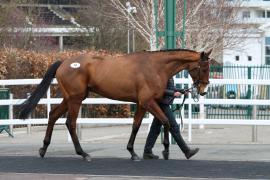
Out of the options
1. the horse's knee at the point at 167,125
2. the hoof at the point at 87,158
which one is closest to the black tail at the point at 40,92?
the hoof at the point at 87,158

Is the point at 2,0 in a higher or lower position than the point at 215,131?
higher

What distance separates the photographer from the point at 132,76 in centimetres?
1199

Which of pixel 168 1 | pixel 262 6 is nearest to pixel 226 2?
pixel 168 1

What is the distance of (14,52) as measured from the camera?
76.9 feet

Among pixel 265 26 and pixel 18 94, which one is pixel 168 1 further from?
pixel 265 26

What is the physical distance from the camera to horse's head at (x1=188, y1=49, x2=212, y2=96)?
12.0 meters

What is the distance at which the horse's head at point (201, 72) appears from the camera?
1202cm

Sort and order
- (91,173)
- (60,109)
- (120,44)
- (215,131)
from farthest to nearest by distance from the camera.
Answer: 1. (120,44)
2. (215,131)
3. (60,109)
4. (91,173)

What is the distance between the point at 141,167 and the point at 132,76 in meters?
1.52

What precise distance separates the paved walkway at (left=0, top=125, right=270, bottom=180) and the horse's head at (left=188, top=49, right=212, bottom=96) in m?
1.25

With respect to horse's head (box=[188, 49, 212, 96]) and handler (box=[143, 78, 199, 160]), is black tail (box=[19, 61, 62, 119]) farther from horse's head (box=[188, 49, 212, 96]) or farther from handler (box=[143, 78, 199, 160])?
horse's head (box=[188, 49, 212, 96])

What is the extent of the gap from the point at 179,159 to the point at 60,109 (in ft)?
7.32

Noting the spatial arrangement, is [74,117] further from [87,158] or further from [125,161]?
[125,161]

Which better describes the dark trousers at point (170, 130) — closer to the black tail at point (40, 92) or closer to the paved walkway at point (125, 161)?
the paved walkway at point (125, 161)
